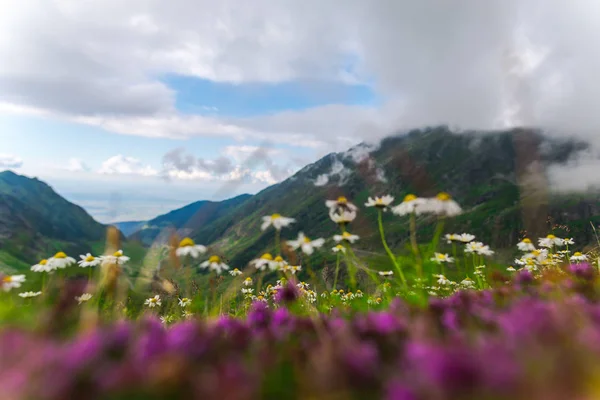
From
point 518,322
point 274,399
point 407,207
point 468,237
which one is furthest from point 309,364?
point 468,237

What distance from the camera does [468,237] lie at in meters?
9.55

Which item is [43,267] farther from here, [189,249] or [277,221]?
[277,221]

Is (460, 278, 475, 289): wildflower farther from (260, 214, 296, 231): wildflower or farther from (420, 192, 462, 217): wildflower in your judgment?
(260, 214, 296, 231): wildflower

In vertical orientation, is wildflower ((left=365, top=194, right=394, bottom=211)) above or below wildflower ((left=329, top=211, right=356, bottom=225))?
above

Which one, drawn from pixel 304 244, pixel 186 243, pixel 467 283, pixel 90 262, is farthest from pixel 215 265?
pixel 467 283

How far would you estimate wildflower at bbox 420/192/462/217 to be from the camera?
6.70 metres

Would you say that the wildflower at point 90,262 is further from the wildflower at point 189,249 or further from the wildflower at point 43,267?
the wildflower at point 189,249

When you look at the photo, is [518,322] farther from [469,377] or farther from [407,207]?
[407,207]

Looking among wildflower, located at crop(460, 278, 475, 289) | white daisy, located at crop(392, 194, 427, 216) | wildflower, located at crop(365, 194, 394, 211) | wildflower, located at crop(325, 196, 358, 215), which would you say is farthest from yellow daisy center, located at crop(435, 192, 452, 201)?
wildflower, located at crop(460, 278, 475, 289)

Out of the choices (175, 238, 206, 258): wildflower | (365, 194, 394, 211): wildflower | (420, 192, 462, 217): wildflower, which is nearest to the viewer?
(420, 192, 462, 217): wildflower

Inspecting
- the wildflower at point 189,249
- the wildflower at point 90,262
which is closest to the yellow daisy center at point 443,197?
the wildflower at point 189,249

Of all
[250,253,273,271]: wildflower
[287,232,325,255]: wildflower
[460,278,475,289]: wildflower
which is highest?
[287,232,325,255]: wildflower

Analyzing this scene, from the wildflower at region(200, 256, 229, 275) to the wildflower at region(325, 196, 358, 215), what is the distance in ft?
6.63

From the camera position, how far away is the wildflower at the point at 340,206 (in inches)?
281
